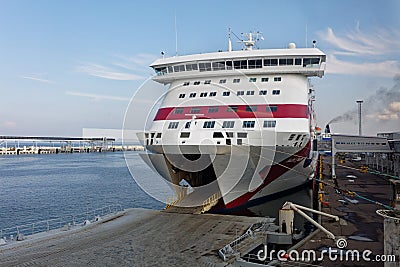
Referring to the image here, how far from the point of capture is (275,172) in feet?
56.6

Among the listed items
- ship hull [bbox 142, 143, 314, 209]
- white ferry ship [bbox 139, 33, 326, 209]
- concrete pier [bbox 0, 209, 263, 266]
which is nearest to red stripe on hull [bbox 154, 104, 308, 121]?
white ferry ship [bbox 139, 33, 326, 209]

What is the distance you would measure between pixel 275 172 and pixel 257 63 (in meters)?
5.57

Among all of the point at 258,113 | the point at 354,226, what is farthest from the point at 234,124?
the point at 354,226

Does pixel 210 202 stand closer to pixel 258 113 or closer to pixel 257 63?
pixel 258 113

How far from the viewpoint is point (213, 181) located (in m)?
18.5

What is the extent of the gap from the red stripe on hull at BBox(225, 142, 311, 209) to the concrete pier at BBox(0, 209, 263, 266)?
253 centimetres

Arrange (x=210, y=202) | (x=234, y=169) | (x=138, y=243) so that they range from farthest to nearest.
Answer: (x=210, y=202), (x=234, y=169), (x=138, y=243)

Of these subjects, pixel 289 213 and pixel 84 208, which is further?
pixel 84 208

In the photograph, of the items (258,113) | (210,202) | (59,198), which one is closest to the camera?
(258,113)

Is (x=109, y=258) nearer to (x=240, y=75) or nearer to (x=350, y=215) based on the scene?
(x=350, y=215)

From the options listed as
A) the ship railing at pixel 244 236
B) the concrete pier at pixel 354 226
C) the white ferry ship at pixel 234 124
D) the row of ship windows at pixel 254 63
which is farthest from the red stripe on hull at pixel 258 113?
the ship railing at pixel 244 236

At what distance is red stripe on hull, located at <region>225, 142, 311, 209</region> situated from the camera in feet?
55.9

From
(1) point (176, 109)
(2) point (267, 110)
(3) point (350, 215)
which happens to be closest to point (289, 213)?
(3) point (350, 215)

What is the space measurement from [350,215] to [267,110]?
18.9 ft
